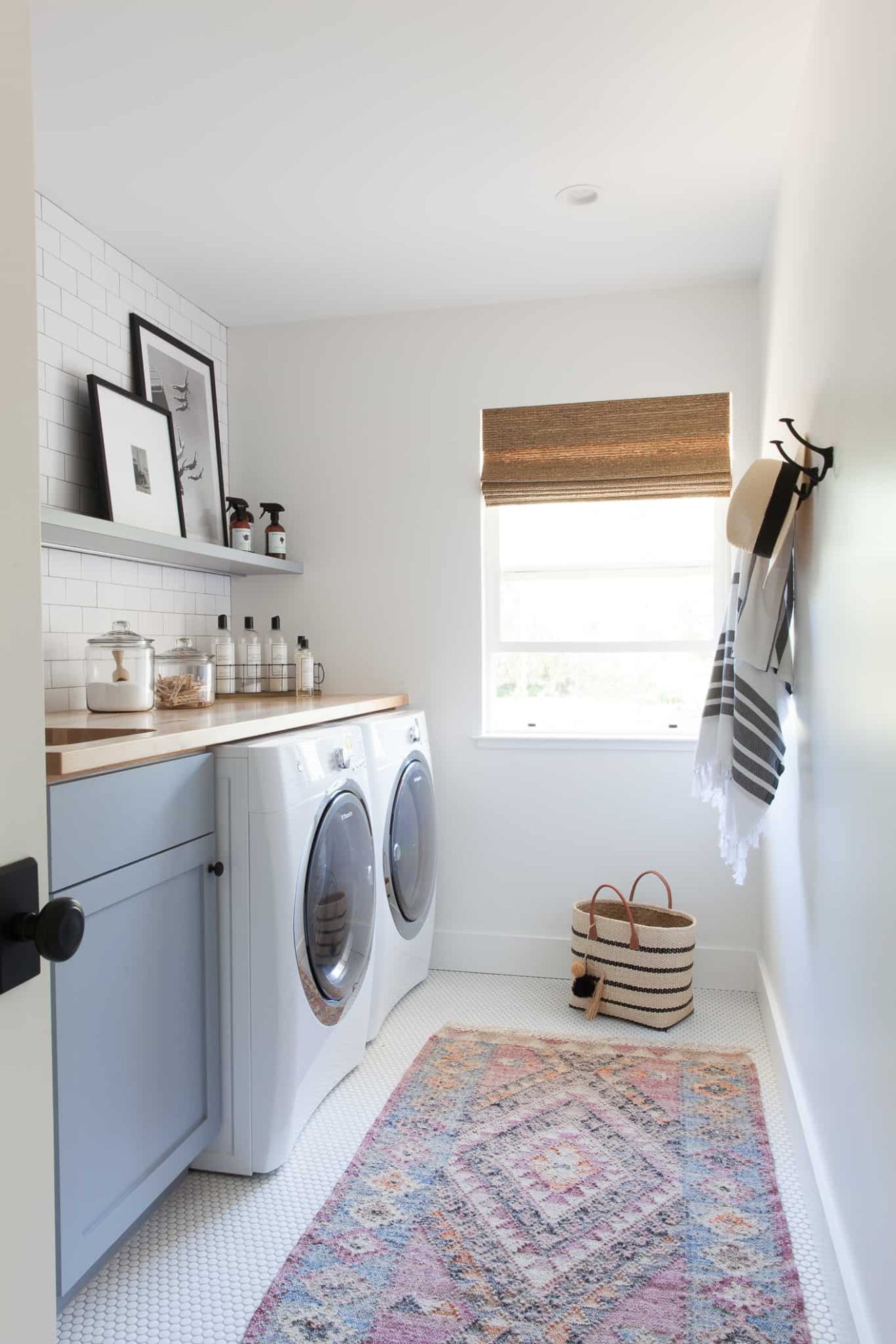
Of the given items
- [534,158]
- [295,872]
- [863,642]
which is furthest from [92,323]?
[863,642]

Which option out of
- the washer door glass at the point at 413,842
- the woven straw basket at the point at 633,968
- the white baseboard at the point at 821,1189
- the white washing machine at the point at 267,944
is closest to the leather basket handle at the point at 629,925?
the woven straw basket at the point at 633,968

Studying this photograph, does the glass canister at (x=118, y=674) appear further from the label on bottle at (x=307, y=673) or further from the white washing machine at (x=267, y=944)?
the label on bottle at (x=307, y=673)

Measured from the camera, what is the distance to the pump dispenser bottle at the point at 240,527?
329cm

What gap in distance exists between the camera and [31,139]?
810 mm

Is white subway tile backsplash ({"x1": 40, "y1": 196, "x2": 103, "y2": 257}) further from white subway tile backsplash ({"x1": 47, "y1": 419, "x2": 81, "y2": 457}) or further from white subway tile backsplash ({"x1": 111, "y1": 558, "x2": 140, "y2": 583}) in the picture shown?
white subway tile backsplash ({"x1": 111, "y1": 558, "x2": 140, "y2": 583})

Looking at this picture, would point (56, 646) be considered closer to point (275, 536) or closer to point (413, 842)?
point (275, 536)

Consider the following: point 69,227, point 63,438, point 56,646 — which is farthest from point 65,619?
point 69,227

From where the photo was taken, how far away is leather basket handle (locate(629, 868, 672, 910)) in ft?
9.87

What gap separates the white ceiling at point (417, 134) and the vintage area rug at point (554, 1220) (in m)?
2.38

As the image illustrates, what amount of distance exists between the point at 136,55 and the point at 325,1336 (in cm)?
245

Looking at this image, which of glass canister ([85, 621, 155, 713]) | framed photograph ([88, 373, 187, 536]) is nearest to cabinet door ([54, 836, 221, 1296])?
glass canister ([85, 621, 155, 713])

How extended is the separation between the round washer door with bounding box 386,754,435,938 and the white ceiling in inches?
64.1

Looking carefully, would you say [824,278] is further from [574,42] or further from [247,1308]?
[247,1308]

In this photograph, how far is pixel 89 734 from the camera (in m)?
1.93
